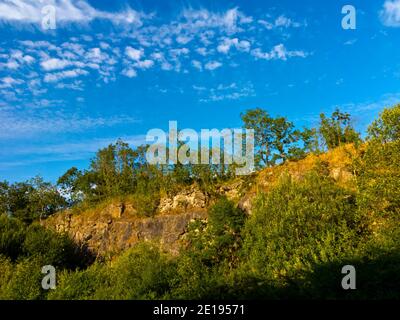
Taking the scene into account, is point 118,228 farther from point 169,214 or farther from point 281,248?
point 281,248

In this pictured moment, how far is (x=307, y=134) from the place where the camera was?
63.0 meters

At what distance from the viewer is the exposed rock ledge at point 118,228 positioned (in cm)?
6031

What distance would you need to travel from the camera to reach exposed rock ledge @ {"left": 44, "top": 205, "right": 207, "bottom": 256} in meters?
60.3

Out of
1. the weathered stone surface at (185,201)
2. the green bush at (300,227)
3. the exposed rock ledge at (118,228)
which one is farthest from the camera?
the weathered stone surface at (185,201)

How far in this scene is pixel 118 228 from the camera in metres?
67.4

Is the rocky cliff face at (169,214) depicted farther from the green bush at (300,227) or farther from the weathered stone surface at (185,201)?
the green bush at (300,227)

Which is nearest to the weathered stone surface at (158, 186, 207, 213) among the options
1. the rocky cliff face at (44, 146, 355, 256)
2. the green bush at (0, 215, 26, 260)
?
the rocky cliff face at (44, 146, 355, 256)

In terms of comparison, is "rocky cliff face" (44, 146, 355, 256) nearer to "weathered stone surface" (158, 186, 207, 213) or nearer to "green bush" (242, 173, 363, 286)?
"weathered stone surface" (158, 186, 207, 213)

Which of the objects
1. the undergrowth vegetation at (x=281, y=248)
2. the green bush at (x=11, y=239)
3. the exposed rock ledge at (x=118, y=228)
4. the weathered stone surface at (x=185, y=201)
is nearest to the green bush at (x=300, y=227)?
the undergrowth vegetation at (x=281, y=248)

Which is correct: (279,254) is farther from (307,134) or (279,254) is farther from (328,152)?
(307,134)

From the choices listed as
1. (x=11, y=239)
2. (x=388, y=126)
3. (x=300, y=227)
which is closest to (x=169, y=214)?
(x=11, y=239)

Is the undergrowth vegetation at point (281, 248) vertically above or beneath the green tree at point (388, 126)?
beneath

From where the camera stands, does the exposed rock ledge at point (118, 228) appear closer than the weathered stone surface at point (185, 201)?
Yes
